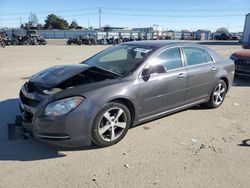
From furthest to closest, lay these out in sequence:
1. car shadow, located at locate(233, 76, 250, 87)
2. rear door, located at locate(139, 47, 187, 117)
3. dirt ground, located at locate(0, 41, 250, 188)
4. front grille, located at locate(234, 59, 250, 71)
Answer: car shadow, located at locate(233, 76, 250, 87)
front grille, located at locate(234, 59, 250, 71)
rear door, located at locate(139, 47, 187, 117)
dirt ground, located at locate(0, 41, 250, 188)

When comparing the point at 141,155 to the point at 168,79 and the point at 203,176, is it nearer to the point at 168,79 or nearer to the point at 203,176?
the point at 203,176

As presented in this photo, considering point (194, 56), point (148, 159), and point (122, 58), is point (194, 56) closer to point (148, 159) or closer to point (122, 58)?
point (122, 58)

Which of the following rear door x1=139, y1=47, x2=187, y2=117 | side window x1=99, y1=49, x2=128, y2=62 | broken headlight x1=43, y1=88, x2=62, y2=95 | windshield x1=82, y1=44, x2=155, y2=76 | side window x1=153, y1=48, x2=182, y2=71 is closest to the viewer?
broken headlight x1=43, y1=88, x2=62, y2=95

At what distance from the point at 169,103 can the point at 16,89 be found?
177 inches

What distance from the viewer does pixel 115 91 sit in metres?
4.10

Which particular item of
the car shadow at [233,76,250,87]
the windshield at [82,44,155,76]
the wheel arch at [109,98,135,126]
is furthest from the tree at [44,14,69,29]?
the wheel arch at [109,98,135,126]

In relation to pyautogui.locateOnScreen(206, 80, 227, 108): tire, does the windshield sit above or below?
above

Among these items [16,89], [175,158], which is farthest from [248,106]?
[16,89]

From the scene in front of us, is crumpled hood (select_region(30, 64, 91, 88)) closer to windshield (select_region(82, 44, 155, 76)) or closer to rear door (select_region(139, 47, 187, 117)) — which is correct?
windshield (select_region(82, 44, 155, 76))

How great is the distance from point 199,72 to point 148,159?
238 centimetres

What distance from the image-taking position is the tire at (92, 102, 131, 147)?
399cm

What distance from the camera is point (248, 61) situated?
8789 mm

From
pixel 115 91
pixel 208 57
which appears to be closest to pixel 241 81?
pixel 208 57

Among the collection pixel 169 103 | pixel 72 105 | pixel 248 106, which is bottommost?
pixel 248 106
